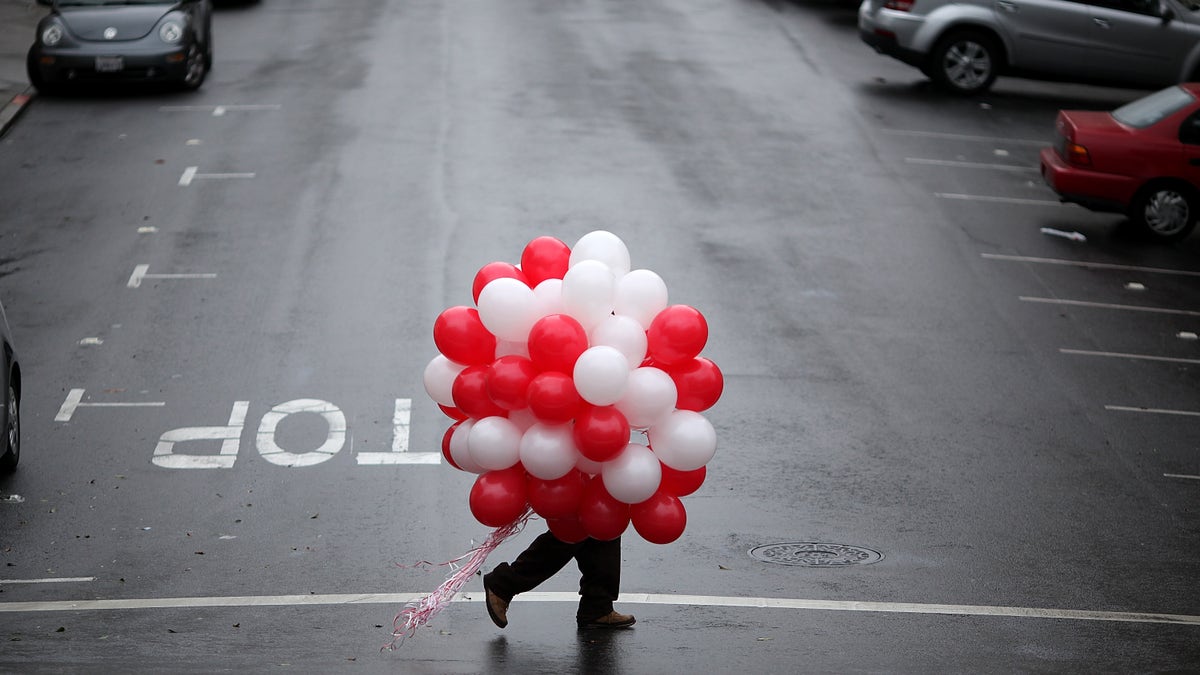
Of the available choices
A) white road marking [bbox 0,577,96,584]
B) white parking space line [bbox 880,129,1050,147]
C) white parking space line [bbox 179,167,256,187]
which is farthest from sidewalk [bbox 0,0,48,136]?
white parking space line [bbox 880,129,1050,147]

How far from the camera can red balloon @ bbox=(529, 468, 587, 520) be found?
271 inches

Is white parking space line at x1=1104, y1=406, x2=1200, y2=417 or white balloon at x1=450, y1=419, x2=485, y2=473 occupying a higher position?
white balloon at x1=450, y1=419, x2=485, y2=473

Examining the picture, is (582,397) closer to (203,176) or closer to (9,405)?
(9,405)

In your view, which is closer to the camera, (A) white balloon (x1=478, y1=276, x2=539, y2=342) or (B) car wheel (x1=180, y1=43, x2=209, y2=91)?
(A) white balloon (x1=478, y1=276, x2=539, y2=342)

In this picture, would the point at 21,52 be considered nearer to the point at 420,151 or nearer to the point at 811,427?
the point at 420,151

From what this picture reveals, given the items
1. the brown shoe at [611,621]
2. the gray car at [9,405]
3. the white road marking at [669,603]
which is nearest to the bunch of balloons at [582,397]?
the brown shoe at [611,621]

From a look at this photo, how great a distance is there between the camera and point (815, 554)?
9.32 metres

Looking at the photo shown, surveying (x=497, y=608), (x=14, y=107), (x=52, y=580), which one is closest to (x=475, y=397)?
(x=497, y=608)

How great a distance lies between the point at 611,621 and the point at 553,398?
1753mm

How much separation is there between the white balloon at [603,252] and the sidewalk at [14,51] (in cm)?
1437

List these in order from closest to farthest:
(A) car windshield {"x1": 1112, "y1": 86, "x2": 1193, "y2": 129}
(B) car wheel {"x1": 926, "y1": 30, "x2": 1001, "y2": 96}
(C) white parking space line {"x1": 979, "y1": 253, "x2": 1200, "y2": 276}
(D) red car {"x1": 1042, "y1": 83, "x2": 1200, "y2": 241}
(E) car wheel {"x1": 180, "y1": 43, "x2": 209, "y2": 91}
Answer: (C) white parking space line {"x1": 979, "y1": 253, "x2": 1200, "y2": 276} < (D) red car {"x1": 1042, "y1": 83, "x2": 1200, "y2": 241} < (A) car windshield {"x1": 1112, "y1": 86, "x2": 1193, "y2": 129} < (E) car wheel {"x1": 180, "y1": 43, "x2": 209, "y2": 91} < (B) car wheel {"x1": 926, "y1": 30, "x2": 1001, "y2": 96}

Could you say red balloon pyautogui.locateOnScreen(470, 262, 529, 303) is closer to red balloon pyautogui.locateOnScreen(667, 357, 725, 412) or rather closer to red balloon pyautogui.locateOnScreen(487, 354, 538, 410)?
red balloon pyautogui.locateOnScreen(487, 354, 538, 410)

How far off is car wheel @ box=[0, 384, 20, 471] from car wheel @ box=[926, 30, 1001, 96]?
16.1 metres

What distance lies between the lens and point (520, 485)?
22.8 feet
